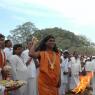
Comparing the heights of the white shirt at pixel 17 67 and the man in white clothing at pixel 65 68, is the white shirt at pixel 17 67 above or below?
above

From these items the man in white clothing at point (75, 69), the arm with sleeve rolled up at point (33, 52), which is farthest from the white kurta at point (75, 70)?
the arm with sleeve rolled up at point (33, 52)

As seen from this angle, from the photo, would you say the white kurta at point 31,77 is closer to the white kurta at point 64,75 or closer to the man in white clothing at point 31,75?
the man in white clothing at point 31,75

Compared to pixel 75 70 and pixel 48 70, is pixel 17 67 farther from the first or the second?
pixel 75 70

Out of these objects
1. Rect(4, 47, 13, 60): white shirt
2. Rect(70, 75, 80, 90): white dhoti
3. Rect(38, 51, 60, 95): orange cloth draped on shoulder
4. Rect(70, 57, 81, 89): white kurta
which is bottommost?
Rect(70, 75, 80, 90): white dhoti

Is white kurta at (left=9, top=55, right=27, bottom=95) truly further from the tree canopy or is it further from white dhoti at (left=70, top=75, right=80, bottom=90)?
the tree canopy

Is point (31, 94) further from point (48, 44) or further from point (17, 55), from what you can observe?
point (48, 44)

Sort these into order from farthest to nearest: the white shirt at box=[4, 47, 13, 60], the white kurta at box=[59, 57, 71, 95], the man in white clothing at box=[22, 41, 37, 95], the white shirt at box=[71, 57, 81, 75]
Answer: the white shirt at box=[71, 57, 81, 75]
the white kurta at box=[59, 57, 71, 95]
the man in white clothing at box=[22, 41, 37, 95]
the white shirt at box=[4, 47, 13, 60]

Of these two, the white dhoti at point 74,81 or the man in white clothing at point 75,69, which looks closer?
the man in white clothing at point 75,69

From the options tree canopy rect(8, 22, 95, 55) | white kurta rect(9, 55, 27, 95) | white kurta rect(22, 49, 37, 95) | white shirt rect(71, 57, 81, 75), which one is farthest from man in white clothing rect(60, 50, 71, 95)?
tree canopy rect(8, 22, 95, 55)

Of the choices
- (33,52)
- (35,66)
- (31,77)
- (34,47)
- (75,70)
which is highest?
(34,47)

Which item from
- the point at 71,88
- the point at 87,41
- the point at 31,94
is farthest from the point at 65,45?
the point at 31,94

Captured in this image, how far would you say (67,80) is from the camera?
2091 centimetres

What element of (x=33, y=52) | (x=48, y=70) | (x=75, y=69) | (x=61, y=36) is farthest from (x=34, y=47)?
(x=61, y=36)

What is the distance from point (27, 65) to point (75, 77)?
8.94m
